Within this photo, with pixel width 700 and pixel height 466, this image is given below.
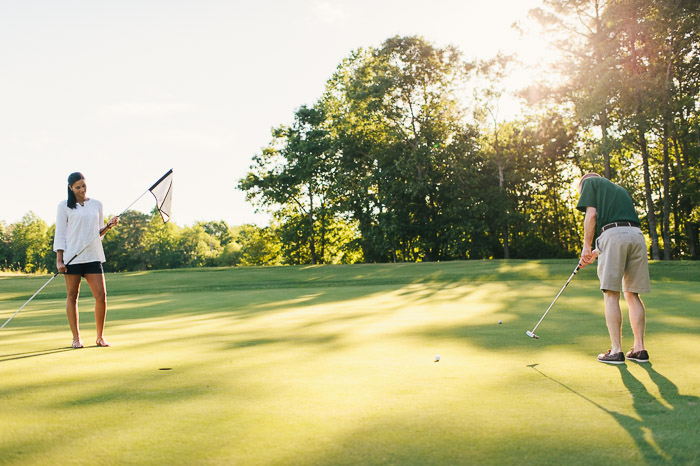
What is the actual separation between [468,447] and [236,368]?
2.75 meters

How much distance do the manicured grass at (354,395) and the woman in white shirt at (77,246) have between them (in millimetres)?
539

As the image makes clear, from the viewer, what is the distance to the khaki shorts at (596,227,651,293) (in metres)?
5.18

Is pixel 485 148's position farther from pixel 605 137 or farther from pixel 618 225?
pixel 618 225

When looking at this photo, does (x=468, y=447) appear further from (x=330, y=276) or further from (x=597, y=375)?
(x=330, y=276)

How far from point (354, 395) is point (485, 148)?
40.4 m

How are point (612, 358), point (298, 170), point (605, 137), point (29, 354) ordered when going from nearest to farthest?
point (612, 358), point (29, 354), point (605, 137), point (298, 170)

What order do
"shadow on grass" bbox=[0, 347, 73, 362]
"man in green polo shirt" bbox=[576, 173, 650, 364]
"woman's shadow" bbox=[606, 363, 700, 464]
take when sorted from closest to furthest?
"woman's shadow" bbox=[606, 363, 700, 464] → "man in green polo shirt" bbox=[576, 173, 650, 364] → "shadow on grass" bbox=[0, 347, 73, 362]

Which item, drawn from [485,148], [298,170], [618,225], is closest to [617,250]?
[618,225]

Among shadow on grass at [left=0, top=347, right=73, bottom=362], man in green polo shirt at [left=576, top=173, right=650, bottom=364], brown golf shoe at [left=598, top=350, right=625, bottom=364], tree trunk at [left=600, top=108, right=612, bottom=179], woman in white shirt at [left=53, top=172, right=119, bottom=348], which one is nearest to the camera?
brown golf shoe at [left=598, top=350, right=625, bottom=364]

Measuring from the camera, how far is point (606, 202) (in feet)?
17.5

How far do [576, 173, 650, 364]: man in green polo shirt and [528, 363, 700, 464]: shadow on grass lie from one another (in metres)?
1.20

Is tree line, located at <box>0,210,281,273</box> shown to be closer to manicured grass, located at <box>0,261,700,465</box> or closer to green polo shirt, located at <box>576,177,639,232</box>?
manicured grass, located at <box>0,261,700,465</box>

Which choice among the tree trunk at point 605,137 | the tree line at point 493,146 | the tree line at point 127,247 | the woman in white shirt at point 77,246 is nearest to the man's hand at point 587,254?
the woman in white shirt at point 77,246

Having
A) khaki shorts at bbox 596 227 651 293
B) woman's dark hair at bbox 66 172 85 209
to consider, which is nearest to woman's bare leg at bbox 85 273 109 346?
woman's dark hair at bbox 66 172 85 209
